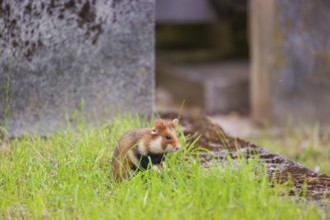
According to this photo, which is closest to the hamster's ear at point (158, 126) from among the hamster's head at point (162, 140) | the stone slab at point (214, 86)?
the hamster's head at point (162, 140)

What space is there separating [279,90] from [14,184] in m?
4.24

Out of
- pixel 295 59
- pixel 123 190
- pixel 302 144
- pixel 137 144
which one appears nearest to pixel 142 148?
pixel 137 144

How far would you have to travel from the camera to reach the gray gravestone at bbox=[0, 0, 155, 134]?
520 centimetres

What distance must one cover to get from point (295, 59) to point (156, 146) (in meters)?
3.95

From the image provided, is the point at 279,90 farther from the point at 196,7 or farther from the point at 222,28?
the point at 222,28

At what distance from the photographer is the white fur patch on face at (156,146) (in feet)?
13.4

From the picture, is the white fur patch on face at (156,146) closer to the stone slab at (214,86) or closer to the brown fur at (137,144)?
the brown fur at (137,144)

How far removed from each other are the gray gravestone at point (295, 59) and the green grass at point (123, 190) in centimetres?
334

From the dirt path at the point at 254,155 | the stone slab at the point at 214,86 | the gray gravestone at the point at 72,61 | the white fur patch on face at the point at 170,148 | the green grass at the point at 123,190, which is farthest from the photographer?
the stone slab at the point at 214,86

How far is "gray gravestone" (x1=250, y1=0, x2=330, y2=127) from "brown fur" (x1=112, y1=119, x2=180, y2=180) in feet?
12.2

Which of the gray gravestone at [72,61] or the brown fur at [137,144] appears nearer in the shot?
the brown fur at [137,144]

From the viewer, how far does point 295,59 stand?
7.73 meters

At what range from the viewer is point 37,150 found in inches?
181

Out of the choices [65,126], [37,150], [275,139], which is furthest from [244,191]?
[275,139]
